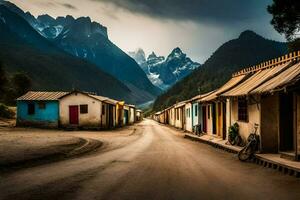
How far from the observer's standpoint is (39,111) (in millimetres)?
43625

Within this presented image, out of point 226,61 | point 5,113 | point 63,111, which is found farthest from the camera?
point 226,61

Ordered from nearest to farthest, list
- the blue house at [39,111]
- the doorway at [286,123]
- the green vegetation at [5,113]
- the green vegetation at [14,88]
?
the doorway at [286,123] < the blue house at [39,111] < the green vegetation at [5,113] < the green vegetation at [14,88]

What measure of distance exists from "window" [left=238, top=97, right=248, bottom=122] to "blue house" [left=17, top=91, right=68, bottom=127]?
26024mm

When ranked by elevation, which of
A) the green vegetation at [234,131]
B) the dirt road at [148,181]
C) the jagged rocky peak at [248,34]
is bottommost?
the dirt road at [148,181]

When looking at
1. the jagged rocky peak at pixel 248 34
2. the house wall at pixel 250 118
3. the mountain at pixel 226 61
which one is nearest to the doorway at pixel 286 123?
the house wall at pixel 250 118

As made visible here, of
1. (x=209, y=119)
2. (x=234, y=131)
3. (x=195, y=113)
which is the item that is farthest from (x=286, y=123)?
(x=195, y=113)

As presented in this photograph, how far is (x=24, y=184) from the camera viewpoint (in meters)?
10.0

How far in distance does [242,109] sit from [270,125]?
3.95 m

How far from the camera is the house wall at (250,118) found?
17.4 metres

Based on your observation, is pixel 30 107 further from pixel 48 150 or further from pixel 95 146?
pixel 48 150

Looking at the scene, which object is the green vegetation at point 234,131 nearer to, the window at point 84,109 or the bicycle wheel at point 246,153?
the bicycle wheel at point 246,153

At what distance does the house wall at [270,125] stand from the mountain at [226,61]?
82.4m

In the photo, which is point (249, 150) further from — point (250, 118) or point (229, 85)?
point (229, 85)

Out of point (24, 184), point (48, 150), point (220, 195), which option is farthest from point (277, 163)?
point (48, 150)
